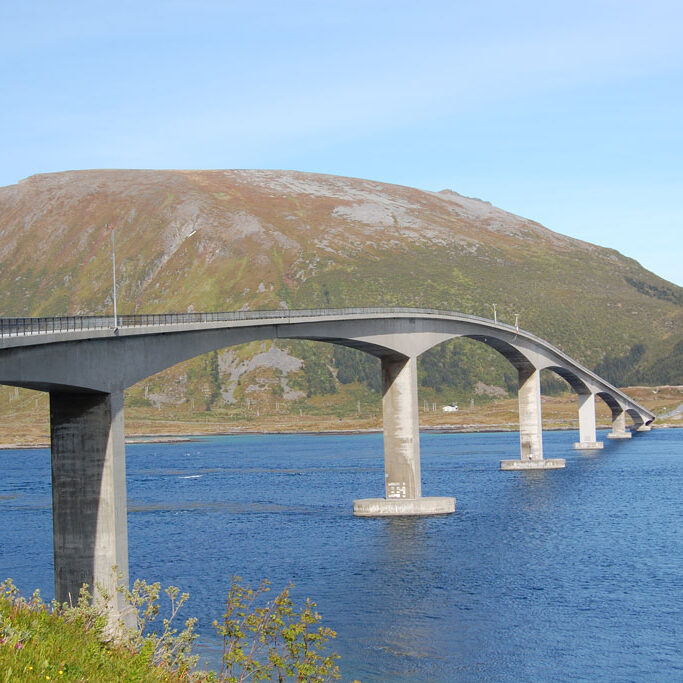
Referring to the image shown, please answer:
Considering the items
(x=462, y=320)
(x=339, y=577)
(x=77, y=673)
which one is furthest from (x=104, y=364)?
(x=462, y=320)

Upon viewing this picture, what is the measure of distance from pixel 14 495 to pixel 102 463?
6012cm

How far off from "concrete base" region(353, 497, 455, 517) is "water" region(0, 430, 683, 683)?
1.47 m

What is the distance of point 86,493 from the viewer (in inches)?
1516

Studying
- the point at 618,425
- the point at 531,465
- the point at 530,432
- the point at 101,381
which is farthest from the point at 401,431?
the point at 618,425

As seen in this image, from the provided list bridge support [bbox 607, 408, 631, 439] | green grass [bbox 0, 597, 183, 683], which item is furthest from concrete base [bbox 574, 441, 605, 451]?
green grass [bbox 0, 597, 183, 683]

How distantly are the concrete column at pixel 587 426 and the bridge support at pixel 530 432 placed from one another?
26.8m

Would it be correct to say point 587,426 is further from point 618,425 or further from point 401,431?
point 401,431

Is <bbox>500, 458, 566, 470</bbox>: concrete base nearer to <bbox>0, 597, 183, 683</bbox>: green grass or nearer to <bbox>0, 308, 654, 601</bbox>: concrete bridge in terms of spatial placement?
<bbox>0, 308, 654, 601</bbox>: concrete bridge

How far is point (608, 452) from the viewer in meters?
138

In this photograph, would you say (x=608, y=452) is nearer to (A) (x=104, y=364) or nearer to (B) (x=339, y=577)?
(B) (x=339, y=577)

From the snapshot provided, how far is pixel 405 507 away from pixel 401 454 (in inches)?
168

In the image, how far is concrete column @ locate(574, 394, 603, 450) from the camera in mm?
144625

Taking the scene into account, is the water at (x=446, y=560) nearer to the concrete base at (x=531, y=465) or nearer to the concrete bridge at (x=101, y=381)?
the concrete base at (x=531, y=465)

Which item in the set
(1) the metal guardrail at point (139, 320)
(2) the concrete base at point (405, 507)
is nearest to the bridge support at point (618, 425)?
(1) the metal guardrail at point (139, 320)
